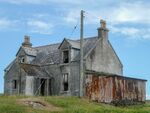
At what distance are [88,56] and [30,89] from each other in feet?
26.7

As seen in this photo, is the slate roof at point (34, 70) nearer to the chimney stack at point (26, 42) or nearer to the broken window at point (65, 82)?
the broken window at point (65, 82)

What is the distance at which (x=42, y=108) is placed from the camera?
31344 mm

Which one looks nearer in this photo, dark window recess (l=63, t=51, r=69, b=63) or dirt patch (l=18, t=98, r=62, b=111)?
dirt patch (l=18, t=98, r=62, b=111)

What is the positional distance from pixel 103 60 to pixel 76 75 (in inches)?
189

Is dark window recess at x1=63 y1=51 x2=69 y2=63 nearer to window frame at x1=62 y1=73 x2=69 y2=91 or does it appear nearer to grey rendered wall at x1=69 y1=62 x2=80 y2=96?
grey rendered wall at x1=69 y1=62 x2=80 y2=96

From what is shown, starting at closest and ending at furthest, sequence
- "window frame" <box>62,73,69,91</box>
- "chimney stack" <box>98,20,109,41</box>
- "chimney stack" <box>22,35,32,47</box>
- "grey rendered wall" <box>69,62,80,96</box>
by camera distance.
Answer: "grey rendered wall" <box>69,62,80,96</box>, "window frame" <box>62,73,69,91</box>, "chimney stack" <box>98,20,109,41</box>, "chimney stack" <box>22,35,32,47</box>

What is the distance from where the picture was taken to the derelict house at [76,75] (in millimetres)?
46688

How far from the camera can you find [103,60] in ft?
166

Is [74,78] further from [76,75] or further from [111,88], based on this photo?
[111,88]

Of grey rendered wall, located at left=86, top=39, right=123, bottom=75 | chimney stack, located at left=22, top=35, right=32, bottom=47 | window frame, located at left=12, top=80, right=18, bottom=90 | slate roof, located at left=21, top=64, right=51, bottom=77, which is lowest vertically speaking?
window frame, located at left=12, top=80, right=18, bottom=90

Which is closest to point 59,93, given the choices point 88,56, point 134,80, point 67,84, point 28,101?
point 67,84

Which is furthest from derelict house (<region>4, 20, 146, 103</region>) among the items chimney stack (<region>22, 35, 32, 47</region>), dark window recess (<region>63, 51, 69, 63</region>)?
chimney stack (<region>22, 35, 32, 47</region>)

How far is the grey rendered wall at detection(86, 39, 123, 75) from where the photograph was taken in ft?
159

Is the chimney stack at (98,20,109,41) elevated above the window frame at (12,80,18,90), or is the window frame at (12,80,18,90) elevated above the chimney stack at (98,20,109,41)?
the chimney stack at (98,20,109,41)
